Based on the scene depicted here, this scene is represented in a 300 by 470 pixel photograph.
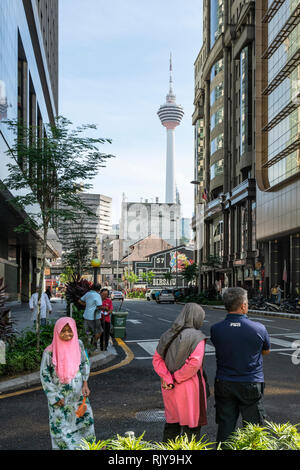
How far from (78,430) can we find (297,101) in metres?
41.8

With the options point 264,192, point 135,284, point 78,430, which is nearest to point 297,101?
point 264,192

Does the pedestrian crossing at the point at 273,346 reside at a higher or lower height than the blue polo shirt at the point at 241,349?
lower

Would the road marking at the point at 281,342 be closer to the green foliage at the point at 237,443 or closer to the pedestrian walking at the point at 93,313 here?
the pedestrian walking at the point at 93,313

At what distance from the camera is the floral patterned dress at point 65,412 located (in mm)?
4957

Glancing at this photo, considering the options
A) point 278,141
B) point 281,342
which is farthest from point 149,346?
point 278,141

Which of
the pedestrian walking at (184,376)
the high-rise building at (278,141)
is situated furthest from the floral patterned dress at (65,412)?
the high-rise building at (278,141)

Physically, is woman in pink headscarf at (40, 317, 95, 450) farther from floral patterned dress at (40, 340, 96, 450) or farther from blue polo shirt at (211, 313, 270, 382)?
blue polo shirt at (211, 313, 270, 382)

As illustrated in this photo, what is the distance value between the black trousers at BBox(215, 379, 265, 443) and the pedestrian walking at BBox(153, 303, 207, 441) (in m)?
0.19

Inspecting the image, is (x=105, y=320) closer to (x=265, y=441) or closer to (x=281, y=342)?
(x=281, y=342)

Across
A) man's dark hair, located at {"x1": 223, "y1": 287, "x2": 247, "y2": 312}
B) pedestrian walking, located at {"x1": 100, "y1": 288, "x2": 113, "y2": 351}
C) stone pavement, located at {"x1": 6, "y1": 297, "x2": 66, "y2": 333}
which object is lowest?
stone pavement, located at {"x1": 6, "y1": 297, "x2": 66, "y2": 333}

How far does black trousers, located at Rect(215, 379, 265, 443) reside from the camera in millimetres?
4680

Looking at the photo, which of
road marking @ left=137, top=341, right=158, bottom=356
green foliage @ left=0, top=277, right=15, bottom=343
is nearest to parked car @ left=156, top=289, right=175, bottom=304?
road marking @ left=137, top=341, right=158, bottom=356

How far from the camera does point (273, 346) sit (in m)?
15.6

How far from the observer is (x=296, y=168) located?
142 feet
